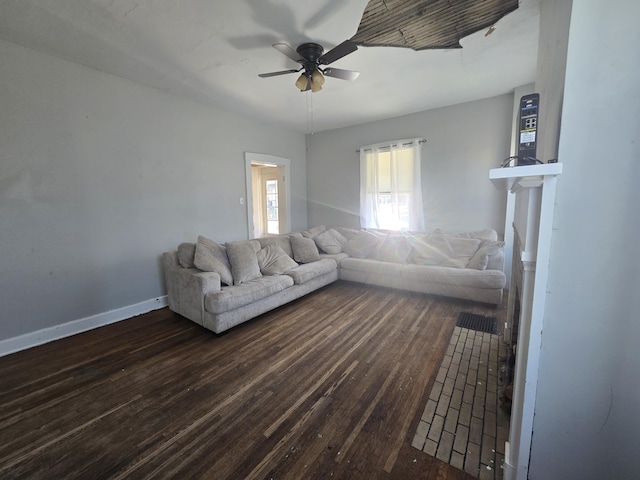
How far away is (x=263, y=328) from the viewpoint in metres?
2.78

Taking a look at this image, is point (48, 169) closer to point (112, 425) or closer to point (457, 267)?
point (112, 425)

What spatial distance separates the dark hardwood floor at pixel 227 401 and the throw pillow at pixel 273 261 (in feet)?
2.52

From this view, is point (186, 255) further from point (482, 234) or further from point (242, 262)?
point (482, 234)

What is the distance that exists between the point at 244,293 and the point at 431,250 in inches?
105

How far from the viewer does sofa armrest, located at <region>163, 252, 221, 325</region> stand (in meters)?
2.66

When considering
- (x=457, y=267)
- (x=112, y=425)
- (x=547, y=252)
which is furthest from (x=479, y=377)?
(x=112, y=425)

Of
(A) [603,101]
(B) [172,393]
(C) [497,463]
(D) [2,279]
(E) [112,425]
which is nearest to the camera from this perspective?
(A) [603,101]

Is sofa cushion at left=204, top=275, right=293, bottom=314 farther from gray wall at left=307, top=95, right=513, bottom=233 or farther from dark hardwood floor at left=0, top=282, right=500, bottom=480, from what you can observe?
gray wall at left=307, top=95, right=513, bottom=233

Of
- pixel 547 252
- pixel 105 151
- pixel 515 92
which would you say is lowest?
pixel 547 252

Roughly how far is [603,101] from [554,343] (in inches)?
35.0

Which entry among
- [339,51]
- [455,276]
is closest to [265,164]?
[339,51]

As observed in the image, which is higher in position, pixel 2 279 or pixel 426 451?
pixel 2 279

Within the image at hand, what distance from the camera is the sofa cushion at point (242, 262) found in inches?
120

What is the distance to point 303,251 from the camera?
4078 mm
